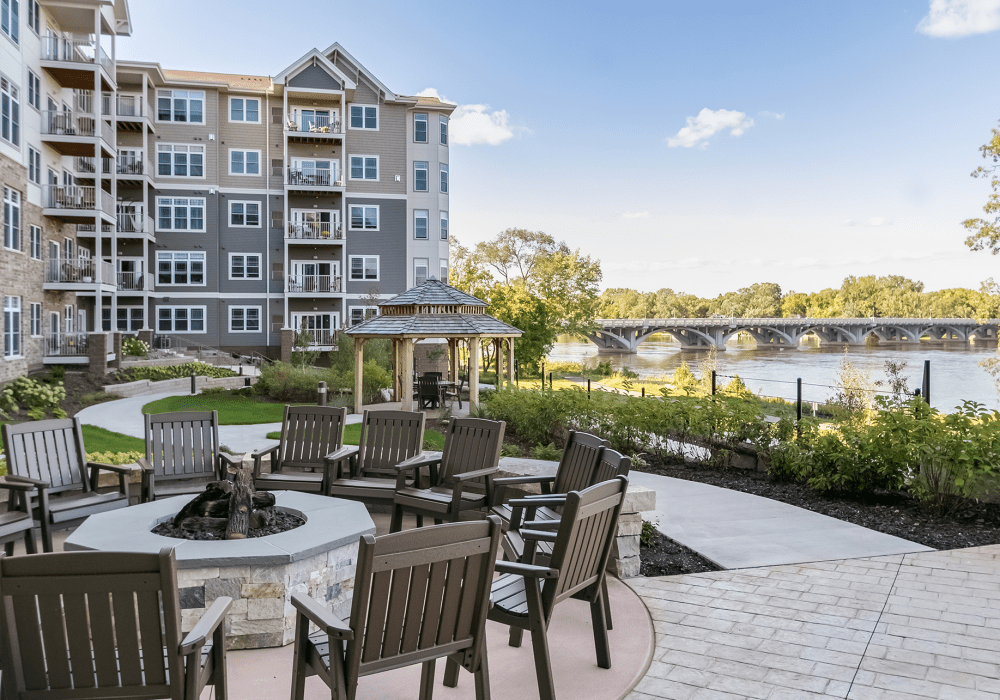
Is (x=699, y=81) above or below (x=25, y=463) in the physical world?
above

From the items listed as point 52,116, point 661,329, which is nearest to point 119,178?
point 52,116

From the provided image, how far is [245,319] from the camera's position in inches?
1367

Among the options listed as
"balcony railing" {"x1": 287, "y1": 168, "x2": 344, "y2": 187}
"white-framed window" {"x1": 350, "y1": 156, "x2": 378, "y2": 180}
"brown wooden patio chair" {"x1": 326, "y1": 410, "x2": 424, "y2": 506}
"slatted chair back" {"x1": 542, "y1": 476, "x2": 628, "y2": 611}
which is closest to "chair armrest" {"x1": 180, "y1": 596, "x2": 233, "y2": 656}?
"slatted chair back" {"x1": 542, "y1": 476, "x2": 628, "y2": 611}

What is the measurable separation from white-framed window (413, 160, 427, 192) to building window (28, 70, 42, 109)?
15.9 m

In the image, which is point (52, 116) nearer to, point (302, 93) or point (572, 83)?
point (302, 93)

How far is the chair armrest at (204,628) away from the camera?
263 centimetres

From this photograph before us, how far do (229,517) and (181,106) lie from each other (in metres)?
34.2

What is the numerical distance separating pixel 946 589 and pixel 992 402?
29.5 metres

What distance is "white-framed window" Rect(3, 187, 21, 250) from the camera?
21.1 meters

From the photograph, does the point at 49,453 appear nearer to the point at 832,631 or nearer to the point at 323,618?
the point at 323,618

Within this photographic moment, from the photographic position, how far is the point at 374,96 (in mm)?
35031

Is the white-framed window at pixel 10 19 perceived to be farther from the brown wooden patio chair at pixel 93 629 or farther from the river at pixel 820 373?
the brown wooden patio chair at pixel 93 629

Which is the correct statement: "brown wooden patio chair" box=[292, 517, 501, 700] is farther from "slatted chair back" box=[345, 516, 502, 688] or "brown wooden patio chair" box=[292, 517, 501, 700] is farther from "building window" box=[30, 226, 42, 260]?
"building window" box=[30, 226, 42, 260]

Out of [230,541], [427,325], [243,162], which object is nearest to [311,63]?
[243,162]
